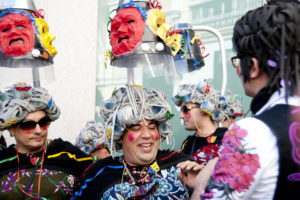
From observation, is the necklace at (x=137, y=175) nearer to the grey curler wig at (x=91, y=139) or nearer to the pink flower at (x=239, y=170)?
the pink flower at (x=239, y=170)

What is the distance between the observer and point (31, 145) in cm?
342

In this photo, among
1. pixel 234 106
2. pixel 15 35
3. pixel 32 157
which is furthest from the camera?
pixel 234 106

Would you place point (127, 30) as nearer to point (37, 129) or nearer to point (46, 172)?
point (37, 129)

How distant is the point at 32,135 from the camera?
3412 mm

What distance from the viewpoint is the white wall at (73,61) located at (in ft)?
25.9

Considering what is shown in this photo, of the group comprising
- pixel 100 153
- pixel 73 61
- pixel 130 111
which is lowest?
pixel 100 153

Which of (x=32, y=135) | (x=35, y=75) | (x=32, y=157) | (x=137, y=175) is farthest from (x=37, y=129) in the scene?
(x=137, y=175)

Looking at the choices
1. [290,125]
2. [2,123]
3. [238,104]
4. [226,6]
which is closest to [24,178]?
[2,123]

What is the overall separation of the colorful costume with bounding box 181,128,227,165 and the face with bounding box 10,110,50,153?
81.4 inches

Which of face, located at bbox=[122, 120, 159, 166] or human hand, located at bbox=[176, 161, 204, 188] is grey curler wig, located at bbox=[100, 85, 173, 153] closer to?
face, located at bbox=[122, 120, 159, 166]

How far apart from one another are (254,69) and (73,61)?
6.64 m

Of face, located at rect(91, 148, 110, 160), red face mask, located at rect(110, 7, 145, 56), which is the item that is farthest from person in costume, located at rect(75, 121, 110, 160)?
red face mask, located at rect(110, 7, 145, 56)

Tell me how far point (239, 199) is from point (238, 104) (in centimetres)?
507

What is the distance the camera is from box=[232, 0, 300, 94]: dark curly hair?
1656mm
